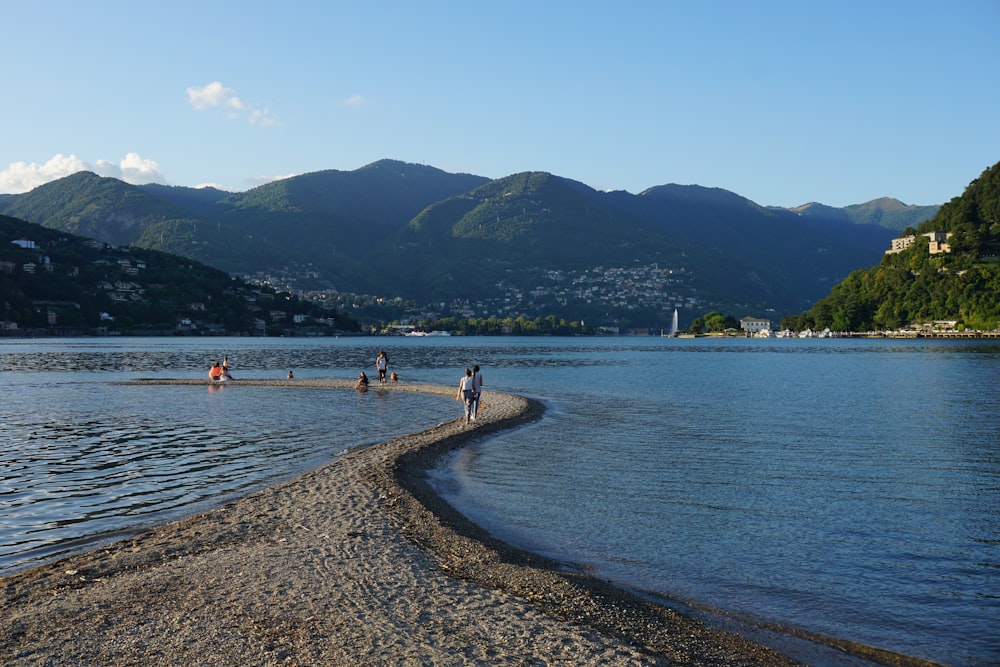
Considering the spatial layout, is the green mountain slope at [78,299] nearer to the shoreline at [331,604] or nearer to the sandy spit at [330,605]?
the shoreline at [331,604]

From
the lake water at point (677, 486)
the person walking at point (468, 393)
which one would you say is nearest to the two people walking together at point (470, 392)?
the person walking at point (468, 393)

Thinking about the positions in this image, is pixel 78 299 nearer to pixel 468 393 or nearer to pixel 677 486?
pixel 468 393

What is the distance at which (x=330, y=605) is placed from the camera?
9.59 m

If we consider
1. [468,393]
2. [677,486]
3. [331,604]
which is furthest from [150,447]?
[331,604]

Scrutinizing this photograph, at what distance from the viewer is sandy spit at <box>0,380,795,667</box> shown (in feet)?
26.8

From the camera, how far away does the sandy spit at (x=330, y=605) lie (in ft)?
26.8

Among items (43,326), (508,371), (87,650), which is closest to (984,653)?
(87,650)

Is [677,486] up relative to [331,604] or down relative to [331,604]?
down

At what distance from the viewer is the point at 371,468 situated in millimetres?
19828

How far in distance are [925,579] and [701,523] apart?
421 centimetres

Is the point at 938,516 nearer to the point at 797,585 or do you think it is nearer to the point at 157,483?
the point at 797,585

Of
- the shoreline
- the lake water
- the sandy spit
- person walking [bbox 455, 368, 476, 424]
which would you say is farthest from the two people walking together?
the sandy spit

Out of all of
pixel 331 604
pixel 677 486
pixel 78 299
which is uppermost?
pixel 78 299

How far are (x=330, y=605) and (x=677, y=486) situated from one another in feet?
36.2
